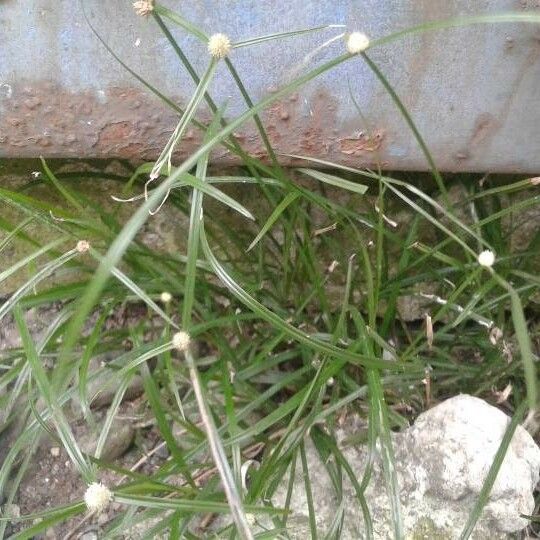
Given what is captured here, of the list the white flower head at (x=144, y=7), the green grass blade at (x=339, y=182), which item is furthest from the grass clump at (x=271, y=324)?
the white flower head at (x=144, y=7)

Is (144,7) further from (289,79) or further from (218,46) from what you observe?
(289,79)

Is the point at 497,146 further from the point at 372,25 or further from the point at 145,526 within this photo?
the point at 145,526

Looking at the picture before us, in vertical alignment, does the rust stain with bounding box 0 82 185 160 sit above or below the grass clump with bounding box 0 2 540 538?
above

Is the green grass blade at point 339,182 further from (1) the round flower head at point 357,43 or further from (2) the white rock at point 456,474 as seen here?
(2) the white rock at point 456,474

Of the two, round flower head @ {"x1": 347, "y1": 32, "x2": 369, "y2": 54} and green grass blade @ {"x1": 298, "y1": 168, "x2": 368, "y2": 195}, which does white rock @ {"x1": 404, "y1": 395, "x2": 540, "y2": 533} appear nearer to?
green grass blade @ {"x1": 298, "y1": 168, "x2": 368, "y2": 195}

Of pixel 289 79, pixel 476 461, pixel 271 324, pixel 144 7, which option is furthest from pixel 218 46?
pixel 476 461

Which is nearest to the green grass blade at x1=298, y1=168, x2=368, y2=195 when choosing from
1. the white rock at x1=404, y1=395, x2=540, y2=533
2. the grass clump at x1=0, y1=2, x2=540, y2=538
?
the grass clump at x1=0, y1=2, x2=540, y2=538
